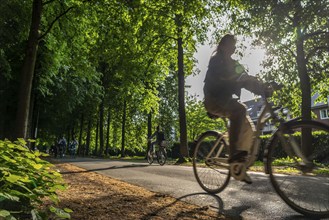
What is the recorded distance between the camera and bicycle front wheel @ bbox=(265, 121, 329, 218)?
3568 millimetres

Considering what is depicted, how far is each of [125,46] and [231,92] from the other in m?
8.89

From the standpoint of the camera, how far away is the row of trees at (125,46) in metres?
10.7

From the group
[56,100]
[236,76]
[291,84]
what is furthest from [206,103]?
[56,100]

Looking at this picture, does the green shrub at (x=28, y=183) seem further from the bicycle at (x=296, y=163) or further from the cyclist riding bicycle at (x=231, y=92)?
the cyclist riding bicycle at (x=231, y=92)

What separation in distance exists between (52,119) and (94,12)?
19850mm

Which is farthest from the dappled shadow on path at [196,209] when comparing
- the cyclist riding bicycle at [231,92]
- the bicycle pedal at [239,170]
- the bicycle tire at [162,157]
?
the bicycle tire at [162,157]

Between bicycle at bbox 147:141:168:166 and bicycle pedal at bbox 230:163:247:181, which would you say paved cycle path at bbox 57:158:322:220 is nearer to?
bicycle pedal at bbox 230:163:247:181

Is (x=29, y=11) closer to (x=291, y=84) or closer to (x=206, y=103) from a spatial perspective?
(x=206, y=103)

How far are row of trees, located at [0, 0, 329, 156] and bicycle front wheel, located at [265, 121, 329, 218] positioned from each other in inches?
269

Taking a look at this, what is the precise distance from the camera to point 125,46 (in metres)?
13.2

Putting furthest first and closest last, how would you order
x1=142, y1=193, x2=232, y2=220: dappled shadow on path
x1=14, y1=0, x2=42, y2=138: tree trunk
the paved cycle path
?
x1=14, y1=0, x2=42, y2=138: tree trunk
the paved cycle path
x1=142, y1=193, x2=232, y2=220: dappled shadow on path

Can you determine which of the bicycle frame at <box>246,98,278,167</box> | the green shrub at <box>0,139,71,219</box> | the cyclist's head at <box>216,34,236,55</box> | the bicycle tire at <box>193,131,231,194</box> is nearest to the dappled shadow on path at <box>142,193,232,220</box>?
the bicycle tire at <box>193,131,231,194</box>

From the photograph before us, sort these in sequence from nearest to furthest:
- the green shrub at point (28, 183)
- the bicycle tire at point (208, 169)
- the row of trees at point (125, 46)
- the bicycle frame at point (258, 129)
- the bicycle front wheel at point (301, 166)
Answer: the green shrub at point (28, 183) < the bicycle front wheel at point (301, 166) < the bicycle frame at point (258, 129) < the bicycle tire at point (208, 169) < the row of trees at point (125, 46)

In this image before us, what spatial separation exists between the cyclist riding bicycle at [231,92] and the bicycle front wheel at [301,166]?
0.56 meters
